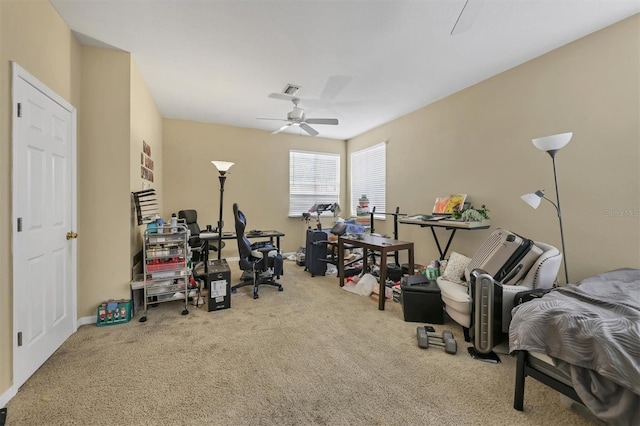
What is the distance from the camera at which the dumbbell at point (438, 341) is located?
2.13 metres

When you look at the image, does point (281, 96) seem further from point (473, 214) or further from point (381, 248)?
point (473, 214)

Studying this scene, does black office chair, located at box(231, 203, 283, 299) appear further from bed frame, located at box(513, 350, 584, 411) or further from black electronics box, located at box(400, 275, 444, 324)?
bed frame, located at box(513, 350, 584, 411)

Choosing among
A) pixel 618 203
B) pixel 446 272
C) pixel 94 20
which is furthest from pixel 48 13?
pixel 618 203

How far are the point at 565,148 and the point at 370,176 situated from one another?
3.33m

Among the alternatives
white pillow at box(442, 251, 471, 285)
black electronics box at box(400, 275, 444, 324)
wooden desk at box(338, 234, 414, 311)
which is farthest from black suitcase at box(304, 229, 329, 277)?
white pillow at box(442, 251, 471, 285)

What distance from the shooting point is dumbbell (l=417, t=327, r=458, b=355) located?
7.00ft

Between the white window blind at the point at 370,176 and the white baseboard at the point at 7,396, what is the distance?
500cm

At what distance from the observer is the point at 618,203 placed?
2320mm

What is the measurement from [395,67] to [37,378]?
421cm

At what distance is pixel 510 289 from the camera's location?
2.05m

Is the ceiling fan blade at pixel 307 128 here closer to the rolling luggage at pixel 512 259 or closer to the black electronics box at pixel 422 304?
the black electronics box at pixel 422 304

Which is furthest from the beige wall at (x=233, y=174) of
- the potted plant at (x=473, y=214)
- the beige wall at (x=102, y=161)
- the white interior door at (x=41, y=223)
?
the potted plant at (x=473, y=214)

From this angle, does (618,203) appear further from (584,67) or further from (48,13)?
(48,13)

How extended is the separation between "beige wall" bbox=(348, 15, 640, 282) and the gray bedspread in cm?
99
